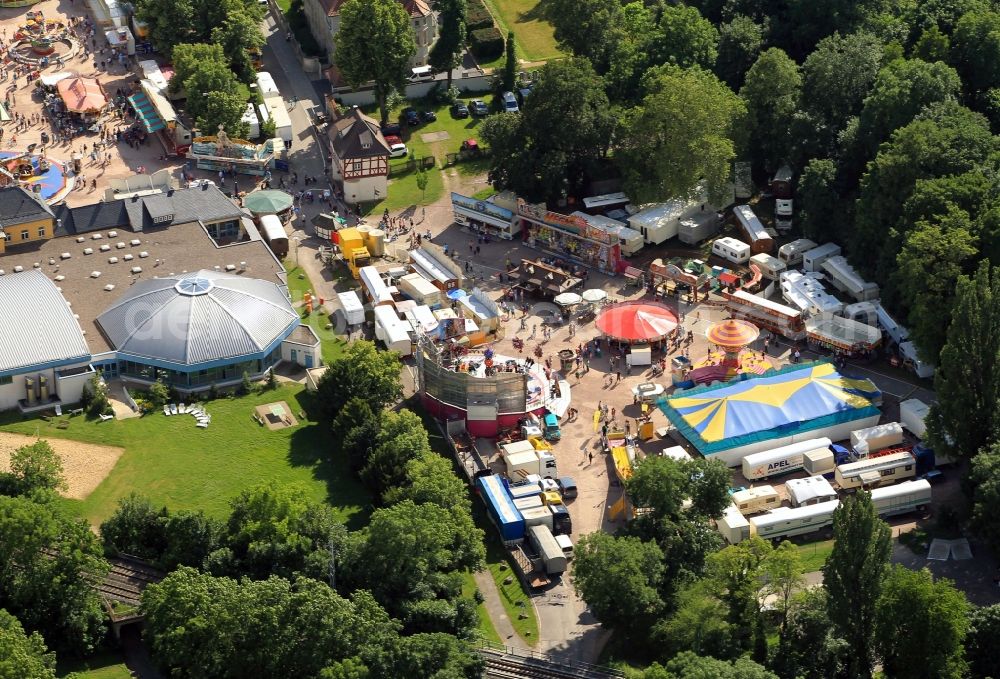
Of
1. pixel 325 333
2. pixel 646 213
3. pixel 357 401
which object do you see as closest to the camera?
pixel 357 401

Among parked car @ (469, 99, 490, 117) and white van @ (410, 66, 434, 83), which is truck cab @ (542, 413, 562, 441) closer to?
parked car @ (469, 99, 490, 117)

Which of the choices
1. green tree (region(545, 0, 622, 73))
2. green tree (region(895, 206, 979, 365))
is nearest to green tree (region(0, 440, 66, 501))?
green tree (region(895, 206, 979, 365))

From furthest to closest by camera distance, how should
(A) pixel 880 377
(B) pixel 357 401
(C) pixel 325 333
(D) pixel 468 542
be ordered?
1. (C) pixel 325 333
2. (A) pixel 880 377
3. (B) pixel 357 401
4. (D) pixel 468 542

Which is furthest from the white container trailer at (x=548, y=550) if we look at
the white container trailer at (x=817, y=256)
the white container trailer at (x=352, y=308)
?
the white container trailer at (x=817, y=256)

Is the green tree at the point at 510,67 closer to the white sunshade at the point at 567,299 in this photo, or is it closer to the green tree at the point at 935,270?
the white sunshade at the point at 567,299

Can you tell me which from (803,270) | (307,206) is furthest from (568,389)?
(307,206)

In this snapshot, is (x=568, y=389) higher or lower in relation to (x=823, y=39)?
lower

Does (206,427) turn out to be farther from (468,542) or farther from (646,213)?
(646,213)
